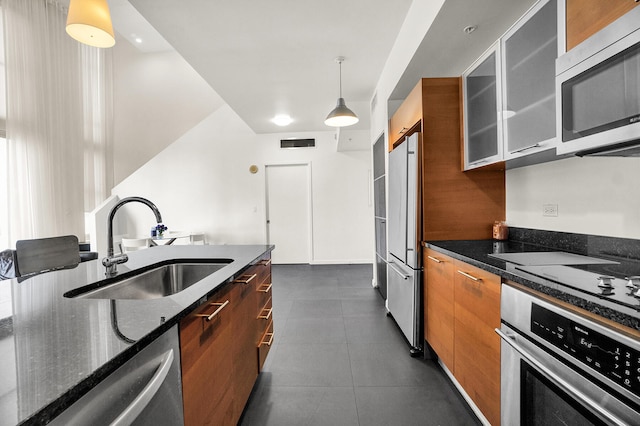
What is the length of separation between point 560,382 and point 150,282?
5.63 ft

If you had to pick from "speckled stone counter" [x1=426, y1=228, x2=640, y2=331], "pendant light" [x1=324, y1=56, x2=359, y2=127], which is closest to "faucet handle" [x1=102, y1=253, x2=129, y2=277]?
"speckled stone counter" [x1=426, y1=228, x2=640, y2=331]

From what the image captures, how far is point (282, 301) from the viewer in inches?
142

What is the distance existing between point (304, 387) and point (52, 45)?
17.6 feet

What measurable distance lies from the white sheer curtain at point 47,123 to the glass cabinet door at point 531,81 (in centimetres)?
506

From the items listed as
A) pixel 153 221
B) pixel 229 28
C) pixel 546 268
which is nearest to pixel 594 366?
pixel 546 268

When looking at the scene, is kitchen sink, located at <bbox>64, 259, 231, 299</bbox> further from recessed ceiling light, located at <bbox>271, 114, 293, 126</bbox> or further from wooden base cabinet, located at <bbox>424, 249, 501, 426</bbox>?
recessed ceiling light, located at <bbox>271, 114, 293, 126</bbox>

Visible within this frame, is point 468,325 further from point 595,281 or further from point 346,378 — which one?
point 346,378

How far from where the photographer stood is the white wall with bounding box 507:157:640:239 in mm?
1308

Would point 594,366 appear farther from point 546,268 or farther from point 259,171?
point 259,171

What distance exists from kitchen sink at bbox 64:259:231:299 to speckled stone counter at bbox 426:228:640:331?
1.34m

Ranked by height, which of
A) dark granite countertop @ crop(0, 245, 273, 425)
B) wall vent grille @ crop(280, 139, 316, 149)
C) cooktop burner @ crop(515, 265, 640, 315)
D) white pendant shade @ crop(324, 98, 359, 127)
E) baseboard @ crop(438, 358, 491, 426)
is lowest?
baseboard @ crop(438, 358, 491, 426)

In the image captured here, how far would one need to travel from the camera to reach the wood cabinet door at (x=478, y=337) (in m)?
1.28

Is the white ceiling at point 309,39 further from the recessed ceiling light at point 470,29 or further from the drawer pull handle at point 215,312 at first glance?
the drawer pull handle at point 215,312

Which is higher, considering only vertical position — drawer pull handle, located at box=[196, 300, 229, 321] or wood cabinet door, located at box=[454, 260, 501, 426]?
drawer pull handle, located at box=[196, 300, 229, 321]
